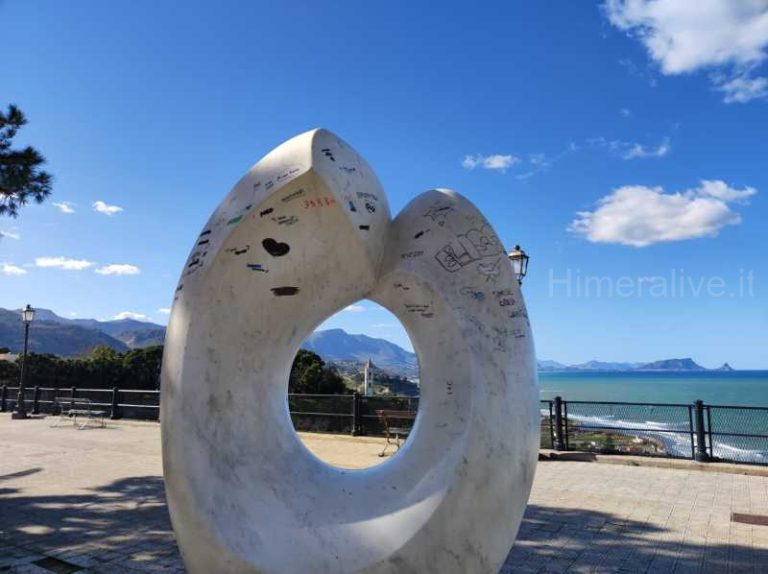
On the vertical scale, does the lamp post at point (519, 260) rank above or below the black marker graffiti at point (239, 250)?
above

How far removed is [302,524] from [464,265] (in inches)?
69.9

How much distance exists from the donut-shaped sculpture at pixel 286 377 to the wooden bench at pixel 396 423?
8.53 meters

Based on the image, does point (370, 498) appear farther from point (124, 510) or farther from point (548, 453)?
point (548, 453)

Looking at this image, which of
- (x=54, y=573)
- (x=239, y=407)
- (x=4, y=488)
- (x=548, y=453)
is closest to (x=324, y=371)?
(x=548, y=453)

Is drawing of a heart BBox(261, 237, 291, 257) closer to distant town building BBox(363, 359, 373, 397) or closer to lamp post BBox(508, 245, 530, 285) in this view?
lamp post BBox(508, 245, 530, 285)

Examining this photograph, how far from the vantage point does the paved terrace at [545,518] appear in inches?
204

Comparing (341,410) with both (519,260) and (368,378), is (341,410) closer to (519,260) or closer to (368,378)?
(368,378)

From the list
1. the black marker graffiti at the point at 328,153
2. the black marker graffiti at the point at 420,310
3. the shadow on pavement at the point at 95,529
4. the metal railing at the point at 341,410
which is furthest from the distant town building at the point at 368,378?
the black marker graffiti at the point at 328,153

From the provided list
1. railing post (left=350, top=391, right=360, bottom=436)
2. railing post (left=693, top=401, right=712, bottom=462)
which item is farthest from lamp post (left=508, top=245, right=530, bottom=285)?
railing post (left=350, top=391, right=360, bottom=436)

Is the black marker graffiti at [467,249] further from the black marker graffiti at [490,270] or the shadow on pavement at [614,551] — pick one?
the shadow on pavement at [614,551]

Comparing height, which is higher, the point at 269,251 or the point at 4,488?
the point at 269,251

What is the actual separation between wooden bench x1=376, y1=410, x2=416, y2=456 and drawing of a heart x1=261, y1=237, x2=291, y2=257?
889 centimetres

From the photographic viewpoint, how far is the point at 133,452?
11.9 meters

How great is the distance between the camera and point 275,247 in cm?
326
